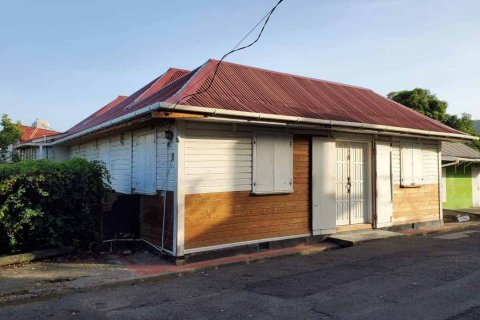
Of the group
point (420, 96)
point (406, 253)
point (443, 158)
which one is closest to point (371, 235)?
point (406, 253)

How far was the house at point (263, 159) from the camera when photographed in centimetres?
815

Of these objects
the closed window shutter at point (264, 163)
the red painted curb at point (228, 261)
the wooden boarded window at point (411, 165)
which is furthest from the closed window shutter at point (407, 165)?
the closed window shutter at point (264, 163)

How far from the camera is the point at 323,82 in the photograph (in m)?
13.3

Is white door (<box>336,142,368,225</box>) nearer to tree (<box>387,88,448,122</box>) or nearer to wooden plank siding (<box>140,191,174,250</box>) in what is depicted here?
wooden plank siding (<box>140,191,174,250</box>)

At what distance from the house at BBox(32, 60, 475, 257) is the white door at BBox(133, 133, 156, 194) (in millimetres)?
23

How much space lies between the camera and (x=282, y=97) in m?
10.3

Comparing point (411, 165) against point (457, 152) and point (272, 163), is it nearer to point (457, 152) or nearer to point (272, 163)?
point (272, 163)

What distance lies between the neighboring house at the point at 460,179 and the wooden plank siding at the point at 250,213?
34.8 feet

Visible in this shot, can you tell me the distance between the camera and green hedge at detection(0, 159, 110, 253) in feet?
25.2

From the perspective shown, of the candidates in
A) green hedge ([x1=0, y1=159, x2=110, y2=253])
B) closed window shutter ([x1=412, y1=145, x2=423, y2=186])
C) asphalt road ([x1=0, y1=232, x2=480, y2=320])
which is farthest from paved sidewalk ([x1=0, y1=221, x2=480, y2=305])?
closed window shutter ([x1=412, y1=145, x2=423, y2=186])

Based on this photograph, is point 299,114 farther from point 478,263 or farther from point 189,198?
point 478,263

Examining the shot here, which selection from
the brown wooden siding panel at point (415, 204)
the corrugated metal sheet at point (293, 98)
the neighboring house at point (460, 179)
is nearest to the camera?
the corrugated metal sheet at point (293, 98)

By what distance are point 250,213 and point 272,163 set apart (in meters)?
1.23

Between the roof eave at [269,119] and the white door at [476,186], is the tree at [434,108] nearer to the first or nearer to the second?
the white door at [476,186]
